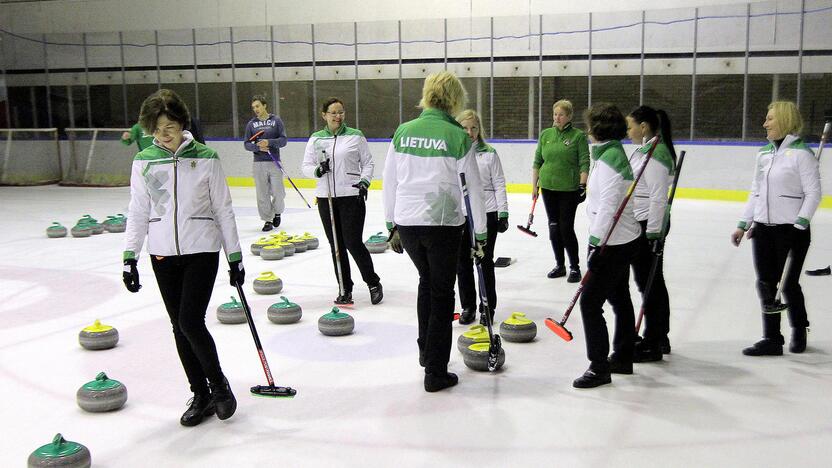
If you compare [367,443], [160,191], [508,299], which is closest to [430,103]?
[160,191]

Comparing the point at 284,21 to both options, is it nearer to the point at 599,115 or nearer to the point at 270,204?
the point at 270,204

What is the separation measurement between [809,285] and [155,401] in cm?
485

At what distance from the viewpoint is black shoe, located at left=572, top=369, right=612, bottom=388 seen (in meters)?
3.67

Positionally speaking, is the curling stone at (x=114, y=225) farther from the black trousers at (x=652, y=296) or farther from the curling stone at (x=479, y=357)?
the black trousers at (x=652, y=296)

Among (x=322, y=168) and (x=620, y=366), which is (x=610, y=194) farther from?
(x=322, y=168)

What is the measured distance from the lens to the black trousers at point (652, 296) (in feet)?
13.2

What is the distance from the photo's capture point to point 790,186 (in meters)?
4.07

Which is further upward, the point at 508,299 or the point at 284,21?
the point at 284,21

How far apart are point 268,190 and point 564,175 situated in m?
4.48

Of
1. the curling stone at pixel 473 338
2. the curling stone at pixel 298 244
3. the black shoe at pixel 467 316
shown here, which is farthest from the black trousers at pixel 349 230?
the curling stone at pixel 298 244

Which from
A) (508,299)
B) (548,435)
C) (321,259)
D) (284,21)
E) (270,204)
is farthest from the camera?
(284,21)

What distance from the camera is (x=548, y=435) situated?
3.13 meters

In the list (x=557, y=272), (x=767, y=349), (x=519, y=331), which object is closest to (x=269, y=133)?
(x=557, y=272)

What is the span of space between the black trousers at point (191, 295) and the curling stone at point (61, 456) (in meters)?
0.56
